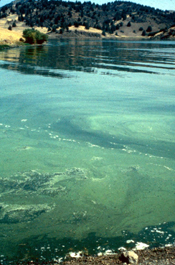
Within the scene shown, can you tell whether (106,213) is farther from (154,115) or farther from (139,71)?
(139,71)

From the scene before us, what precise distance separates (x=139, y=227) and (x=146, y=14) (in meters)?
169

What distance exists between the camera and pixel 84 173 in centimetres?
627

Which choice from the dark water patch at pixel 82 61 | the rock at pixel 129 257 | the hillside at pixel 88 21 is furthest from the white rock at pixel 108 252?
the hillside at pixel 88 21

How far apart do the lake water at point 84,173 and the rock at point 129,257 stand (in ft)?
1.08

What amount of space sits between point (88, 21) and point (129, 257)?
460ft

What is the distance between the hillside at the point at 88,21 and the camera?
368ft

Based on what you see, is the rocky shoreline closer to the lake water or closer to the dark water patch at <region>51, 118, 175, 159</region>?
the lake water

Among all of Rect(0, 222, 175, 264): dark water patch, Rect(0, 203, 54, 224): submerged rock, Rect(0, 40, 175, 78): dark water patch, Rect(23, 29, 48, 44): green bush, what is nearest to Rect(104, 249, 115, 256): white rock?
Rect(0, 222, 175, 264): dark water patch

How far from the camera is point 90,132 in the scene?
28.2 feet

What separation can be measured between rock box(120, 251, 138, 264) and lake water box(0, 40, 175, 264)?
0.33 meters

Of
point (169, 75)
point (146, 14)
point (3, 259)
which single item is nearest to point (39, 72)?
point (169, 75)

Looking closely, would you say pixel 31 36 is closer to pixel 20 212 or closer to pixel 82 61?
pixel 82 61

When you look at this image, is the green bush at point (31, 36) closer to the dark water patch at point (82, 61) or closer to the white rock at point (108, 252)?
the dark water patch at point (82, 61)

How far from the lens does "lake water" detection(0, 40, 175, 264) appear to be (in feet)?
14.3
